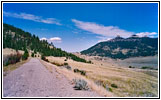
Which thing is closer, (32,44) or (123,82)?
(123,82)

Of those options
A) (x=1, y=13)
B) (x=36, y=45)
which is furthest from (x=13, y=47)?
(x=1, y=13)

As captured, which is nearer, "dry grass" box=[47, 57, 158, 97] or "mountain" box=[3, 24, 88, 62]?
"dry grass" box=[47, 57, 158, 97]

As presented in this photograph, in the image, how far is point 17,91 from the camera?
11.2m

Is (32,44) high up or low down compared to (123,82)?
up

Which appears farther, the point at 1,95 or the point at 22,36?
the point at 22,36

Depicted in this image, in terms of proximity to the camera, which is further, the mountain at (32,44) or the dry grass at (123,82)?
the mountain at (32,44)

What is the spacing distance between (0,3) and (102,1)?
22.0 feet

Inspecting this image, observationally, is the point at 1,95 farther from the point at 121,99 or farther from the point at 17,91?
the point at 121,99

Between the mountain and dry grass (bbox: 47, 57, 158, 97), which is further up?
the mountain

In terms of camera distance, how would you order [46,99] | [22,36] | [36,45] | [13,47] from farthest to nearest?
1. [22,36]
2. [36,45]
3. [13,47]
4. [46,99]

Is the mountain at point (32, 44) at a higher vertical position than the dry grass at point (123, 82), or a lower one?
higher

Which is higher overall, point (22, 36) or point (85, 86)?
point (22, 36)

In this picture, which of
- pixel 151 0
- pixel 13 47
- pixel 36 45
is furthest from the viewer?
pixel 36 45

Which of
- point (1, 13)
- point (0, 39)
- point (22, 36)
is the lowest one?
point (0, 39)
